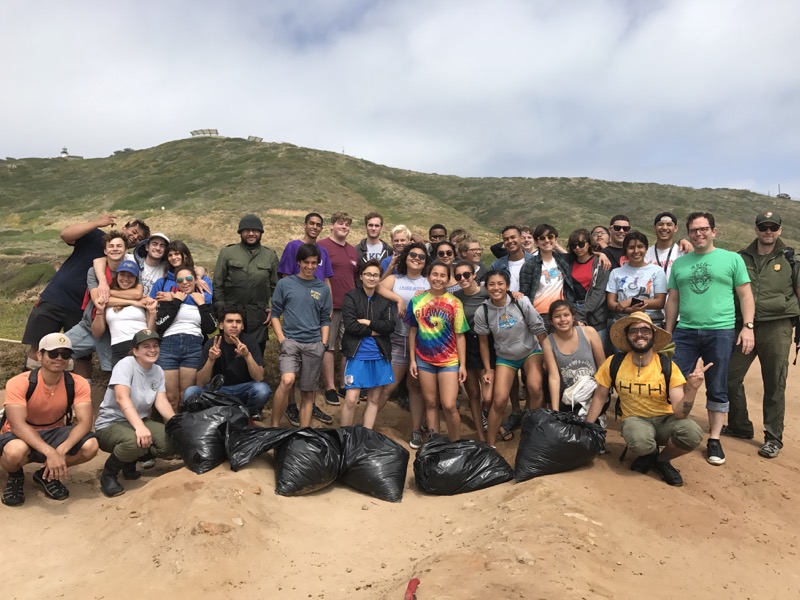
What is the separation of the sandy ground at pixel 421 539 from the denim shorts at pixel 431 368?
1.11m

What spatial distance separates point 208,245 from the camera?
1037 inches

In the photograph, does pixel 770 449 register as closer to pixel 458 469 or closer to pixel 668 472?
pixel 668 472

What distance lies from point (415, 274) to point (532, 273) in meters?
1.23

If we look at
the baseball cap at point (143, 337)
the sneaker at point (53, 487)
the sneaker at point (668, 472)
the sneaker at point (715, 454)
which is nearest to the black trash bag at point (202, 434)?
the baseball cap at point (143, 337)

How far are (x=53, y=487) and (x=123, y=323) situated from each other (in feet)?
5.06

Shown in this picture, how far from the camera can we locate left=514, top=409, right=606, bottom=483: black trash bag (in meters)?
4.64

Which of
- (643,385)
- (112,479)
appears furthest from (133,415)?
(643,385)

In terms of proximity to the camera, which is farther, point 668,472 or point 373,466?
point 373,466

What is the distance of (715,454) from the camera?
5.08 m

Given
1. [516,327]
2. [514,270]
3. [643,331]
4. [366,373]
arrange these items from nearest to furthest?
[643,331]
[516,327]
[366,373]
[514,270]

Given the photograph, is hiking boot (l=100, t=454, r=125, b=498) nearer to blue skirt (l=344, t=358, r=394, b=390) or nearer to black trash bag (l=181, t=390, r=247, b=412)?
black trash bag (l=181, t=390, r=247, b=412)

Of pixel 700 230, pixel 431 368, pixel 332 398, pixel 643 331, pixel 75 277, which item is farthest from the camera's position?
pixel 332 398

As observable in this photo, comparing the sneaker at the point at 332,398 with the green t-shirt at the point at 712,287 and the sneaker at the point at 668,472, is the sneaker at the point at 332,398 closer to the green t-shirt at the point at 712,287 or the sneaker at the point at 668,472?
the sneaker at the point at 668,472

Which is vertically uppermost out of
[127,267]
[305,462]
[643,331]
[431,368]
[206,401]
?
[127,267]
